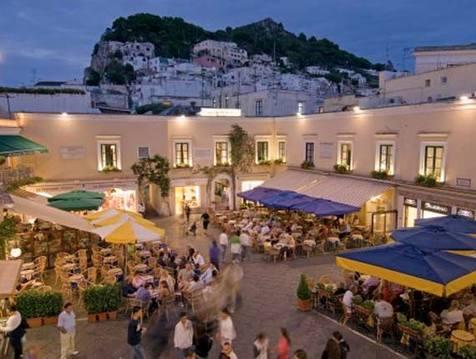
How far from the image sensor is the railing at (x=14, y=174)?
1840 centimetres

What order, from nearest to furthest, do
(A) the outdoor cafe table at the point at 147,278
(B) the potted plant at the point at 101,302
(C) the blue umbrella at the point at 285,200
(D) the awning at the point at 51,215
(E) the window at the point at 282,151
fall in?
(B) the potted plant at the point at 101,302, (A) the outdoor cafe table at the point at 147,278, (D) the awning at the point at 51,215, (C) the blue umbrella at the point at 285,200, (E) the window at the point at 282,151

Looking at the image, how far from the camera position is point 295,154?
2823cm

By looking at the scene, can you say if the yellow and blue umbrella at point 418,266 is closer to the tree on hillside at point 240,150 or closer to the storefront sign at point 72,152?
the tree on hillside at point 240,150

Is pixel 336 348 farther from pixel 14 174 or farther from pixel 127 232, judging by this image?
pixel 14 174

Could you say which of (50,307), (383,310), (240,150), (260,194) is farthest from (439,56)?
(50,307)

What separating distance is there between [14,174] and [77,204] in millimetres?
4542

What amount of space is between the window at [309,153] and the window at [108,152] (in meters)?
12.1

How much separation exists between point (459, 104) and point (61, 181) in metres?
21.4

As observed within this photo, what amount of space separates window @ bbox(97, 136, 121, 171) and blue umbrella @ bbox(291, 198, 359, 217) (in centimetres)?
1221

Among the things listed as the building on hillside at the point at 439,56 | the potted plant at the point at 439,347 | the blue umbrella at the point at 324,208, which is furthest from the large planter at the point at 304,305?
the building on hillside at the point at 439,56

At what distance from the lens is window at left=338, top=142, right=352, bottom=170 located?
2333 cm

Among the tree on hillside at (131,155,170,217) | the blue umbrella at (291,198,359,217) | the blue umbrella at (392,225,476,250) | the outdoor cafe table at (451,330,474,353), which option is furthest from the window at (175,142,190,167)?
the outdoor cafe table at (451,330,474,353)

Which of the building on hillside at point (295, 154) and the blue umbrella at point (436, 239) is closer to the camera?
the blue umbrella at point (436, 239)

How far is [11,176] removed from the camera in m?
19.5
